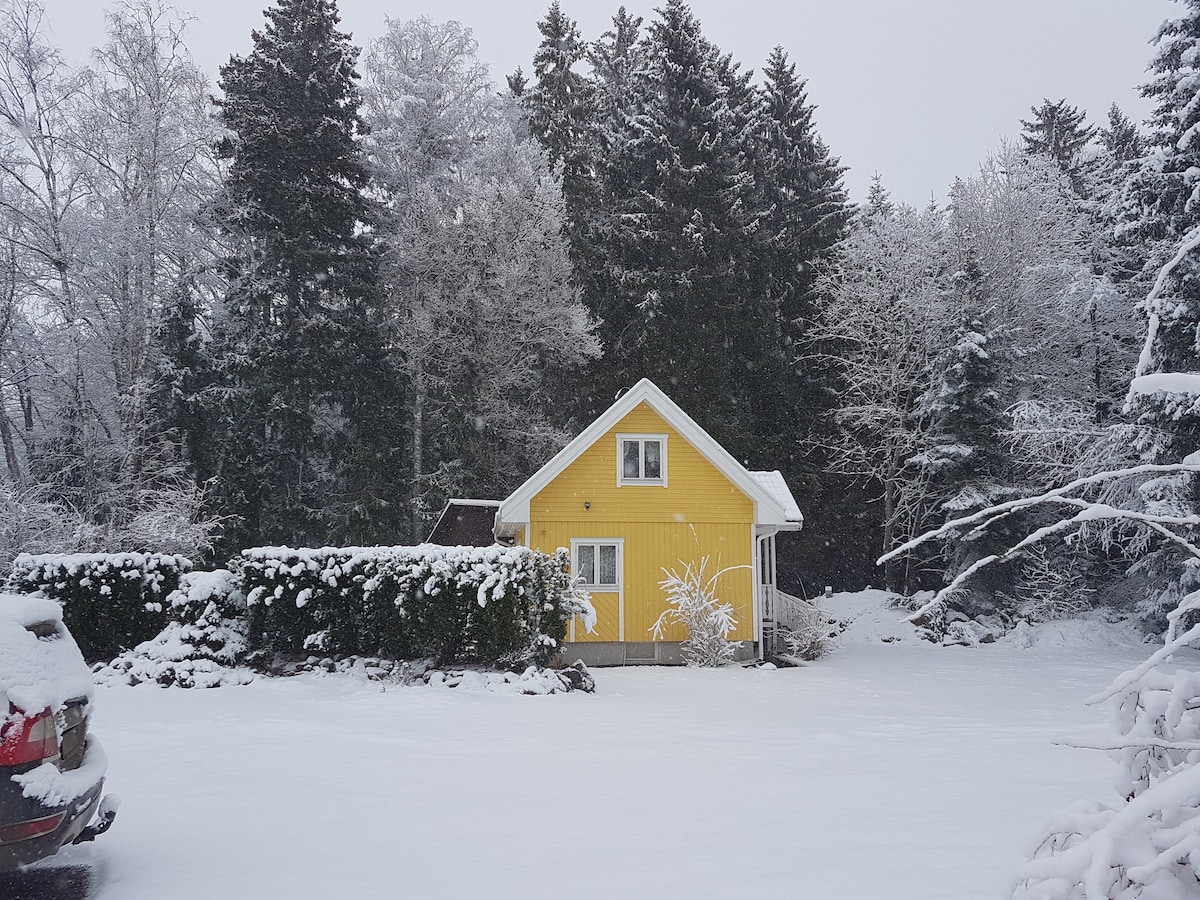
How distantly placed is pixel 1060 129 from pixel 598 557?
36.0m

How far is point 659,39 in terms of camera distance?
3506 cm

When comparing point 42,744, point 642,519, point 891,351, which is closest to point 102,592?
point 642,519

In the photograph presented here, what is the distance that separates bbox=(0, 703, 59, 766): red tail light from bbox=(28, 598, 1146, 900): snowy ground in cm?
102

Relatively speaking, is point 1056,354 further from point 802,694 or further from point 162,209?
point 162,209

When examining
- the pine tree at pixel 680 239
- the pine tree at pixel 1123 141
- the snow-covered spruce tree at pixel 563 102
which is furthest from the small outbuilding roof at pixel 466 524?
the pine tree at pixel 1123 141

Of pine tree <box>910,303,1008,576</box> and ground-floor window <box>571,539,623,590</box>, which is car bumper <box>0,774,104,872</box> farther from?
pine tree <box>910,303,1008,576</box>

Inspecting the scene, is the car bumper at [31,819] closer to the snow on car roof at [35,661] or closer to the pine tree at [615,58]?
the snow on car roof at [35,661]

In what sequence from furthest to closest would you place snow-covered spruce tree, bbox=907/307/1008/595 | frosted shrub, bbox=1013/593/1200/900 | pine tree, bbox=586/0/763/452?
pine tree, bbox=586/0/763/452
snow-covered spruce tree, bbox=907/307/1008/595
frosted shrub, bbox=1013/593/1200/900

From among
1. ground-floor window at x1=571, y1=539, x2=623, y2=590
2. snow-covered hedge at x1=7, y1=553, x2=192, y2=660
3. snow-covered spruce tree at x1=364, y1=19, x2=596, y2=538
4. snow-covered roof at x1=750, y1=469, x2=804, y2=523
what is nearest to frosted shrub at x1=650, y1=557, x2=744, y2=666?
ground-floor window at x1=571, y1=539, x2=623, y2=590

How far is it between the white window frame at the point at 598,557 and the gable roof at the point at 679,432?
49.1 inches

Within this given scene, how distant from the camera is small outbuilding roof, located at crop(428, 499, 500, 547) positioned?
24594 mm

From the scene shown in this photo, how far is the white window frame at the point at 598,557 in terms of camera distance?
1928cm

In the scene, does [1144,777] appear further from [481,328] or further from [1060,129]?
[1060,129]

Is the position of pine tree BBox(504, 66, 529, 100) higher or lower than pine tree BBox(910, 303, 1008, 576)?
higher
